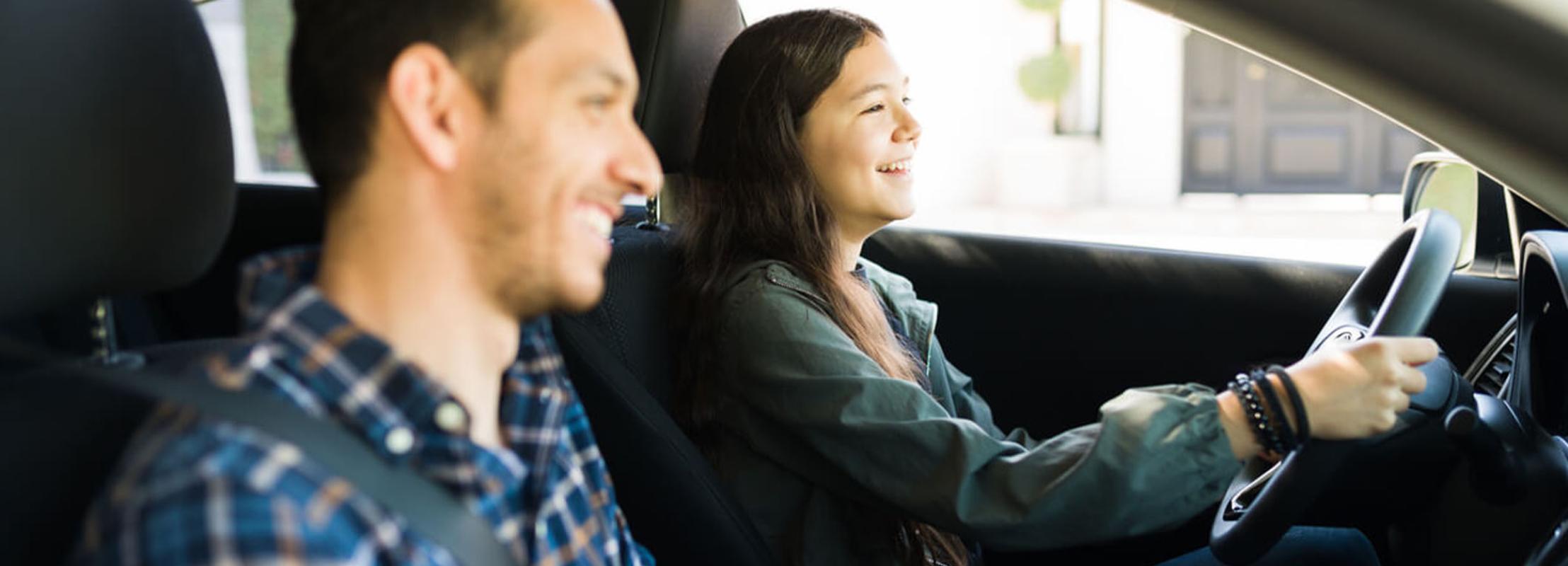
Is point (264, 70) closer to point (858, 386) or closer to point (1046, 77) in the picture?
point (858, 386)

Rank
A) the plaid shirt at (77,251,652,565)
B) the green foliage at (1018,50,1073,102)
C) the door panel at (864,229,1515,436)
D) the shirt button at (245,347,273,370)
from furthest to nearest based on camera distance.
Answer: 1. the green foliage at (1018,50,1073,102)
2. the door panel at (864,229,1515,436)
3. the shirt button at (245,347,273,370)
4. the plaid shirt at (77,251,652,565)

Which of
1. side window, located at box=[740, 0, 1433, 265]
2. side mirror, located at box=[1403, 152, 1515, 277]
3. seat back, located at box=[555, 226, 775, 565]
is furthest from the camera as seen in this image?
side window, located at box=[740, 0, 1433, 265]

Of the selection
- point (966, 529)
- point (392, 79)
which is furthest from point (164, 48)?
point (966, 529)

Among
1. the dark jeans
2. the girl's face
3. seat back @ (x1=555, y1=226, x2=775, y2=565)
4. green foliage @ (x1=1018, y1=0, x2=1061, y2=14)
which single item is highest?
green foliage @ (x1=1018, y1=0, x2=1061, y2=14)

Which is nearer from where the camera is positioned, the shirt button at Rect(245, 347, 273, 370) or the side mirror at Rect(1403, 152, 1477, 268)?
the shirt button at Rect(245, 347, 273, 370)

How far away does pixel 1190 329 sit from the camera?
85.9 inches

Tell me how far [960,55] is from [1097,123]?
1506 mm

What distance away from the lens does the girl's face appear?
1680mm

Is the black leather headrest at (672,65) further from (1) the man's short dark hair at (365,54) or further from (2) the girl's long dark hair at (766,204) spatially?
(1) the man's short dark hair at (365,54)

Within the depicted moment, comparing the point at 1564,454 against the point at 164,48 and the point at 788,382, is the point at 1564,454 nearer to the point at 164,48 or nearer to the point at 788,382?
the point at 788,382

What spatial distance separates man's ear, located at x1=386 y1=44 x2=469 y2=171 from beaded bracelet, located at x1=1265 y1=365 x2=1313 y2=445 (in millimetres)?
766

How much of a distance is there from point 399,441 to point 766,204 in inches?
31.7

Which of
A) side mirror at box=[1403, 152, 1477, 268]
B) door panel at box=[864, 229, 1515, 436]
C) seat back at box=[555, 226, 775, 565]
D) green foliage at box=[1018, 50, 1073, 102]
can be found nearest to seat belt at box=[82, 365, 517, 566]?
seat back at box=[555, 226, 775, 565]

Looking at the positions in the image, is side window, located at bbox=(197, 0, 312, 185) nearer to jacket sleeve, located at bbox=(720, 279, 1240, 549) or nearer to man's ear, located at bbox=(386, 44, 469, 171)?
jacket sleeve, located at bbox=(720, 279, 1240, 549)
